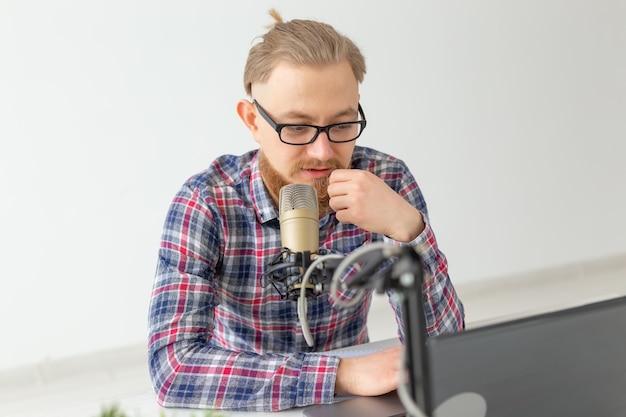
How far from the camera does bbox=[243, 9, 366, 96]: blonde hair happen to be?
1.67 m

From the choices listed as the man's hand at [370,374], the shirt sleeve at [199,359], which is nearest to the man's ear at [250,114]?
the shirt sleeve at [199,359]

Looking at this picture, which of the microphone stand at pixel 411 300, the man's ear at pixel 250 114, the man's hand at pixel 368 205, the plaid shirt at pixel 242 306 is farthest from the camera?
the man's ear at pixel 250 114

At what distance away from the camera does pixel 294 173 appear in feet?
5.52

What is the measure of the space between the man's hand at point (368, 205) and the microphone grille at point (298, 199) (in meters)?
0.22

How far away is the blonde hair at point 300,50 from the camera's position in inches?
65.7

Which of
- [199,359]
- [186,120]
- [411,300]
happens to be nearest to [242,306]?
[199,359]

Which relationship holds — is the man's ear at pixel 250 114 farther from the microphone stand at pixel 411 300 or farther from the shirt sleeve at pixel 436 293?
the microphone stand at pixel 411 300

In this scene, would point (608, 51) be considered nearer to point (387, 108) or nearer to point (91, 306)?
point (387, 108)

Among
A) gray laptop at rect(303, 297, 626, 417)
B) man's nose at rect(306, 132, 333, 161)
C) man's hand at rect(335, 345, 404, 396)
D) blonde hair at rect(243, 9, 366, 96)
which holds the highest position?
blonde hair at rect(243, 9, 366, 96)

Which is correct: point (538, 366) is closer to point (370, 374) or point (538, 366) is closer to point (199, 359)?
point (370, 374)

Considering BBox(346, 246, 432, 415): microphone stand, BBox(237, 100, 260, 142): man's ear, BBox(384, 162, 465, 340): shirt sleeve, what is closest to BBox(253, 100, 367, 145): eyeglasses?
BBox(237, 100, 260, 142): man's ear

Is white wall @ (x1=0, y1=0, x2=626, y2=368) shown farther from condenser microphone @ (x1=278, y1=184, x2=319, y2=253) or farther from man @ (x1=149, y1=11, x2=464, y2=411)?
condenser microphone @ (x1=278, y1=184, x2=319, y2=253)

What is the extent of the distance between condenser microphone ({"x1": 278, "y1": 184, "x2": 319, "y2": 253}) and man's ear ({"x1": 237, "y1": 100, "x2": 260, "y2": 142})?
0.45 meters

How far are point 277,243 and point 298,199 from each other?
48 cm
